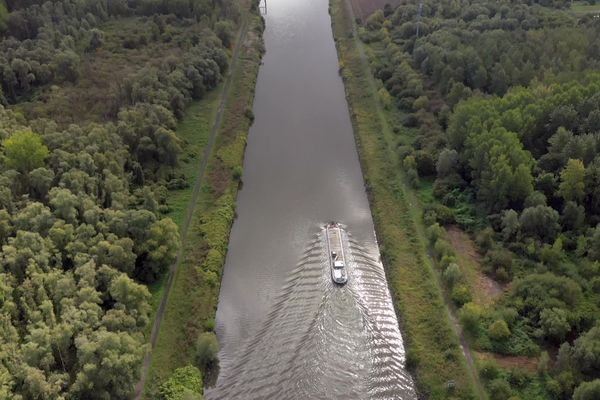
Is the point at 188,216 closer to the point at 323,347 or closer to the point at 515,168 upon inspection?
the point at 323,347

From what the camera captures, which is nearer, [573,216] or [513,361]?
[513,361]

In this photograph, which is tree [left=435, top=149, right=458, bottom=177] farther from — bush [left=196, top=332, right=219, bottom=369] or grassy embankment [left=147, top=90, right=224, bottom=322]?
bush [left=196, top=332, right=219, bottom=369]

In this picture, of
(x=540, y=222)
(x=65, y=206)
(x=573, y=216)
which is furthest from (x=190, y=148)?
(x=573, y=216)

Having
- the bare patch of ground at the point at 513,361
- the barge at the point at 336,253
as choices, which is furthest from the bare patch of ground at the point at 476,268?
the barge at the point at 336,253

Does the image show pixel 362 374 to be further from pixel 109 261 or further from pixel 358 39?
pixel 358 39

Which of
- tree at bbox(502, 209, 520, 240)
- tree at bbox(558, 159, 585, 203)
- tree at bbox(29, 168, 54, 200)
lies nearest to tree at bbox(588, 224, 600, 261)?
tree at bbox(558, 159, 585, 203)
